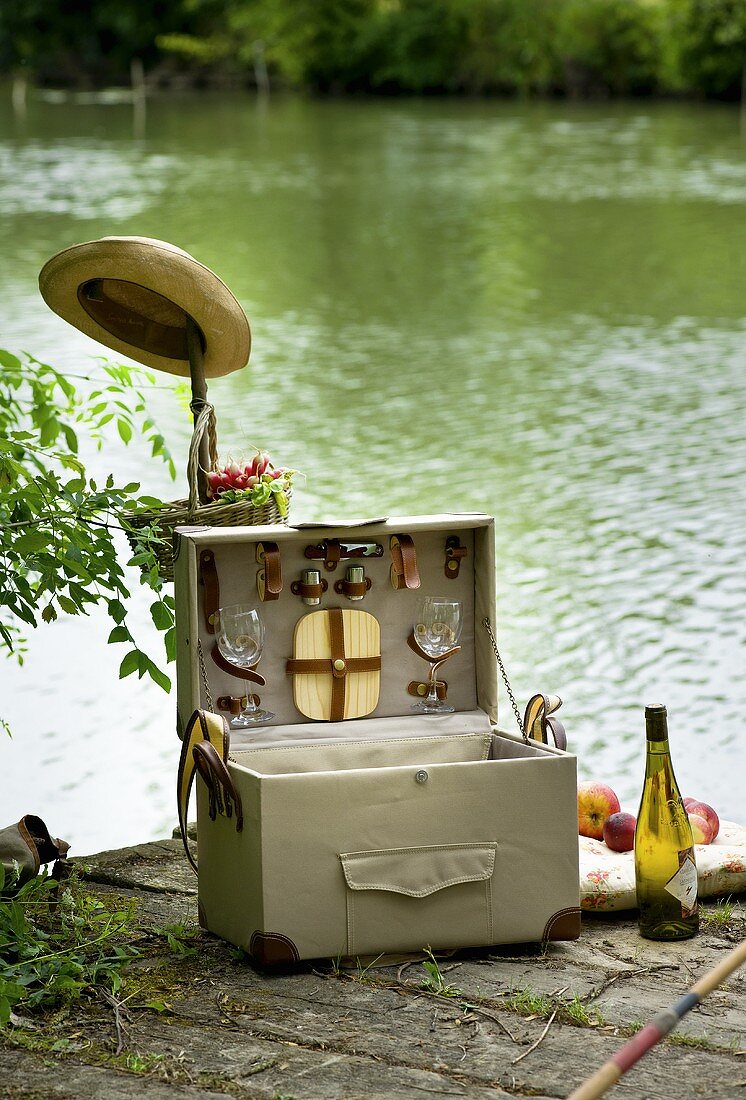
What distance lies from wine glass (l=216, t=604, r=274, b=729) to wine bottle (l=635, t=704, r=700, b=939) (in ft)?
2.44

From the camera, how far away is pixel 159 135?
30141 mm

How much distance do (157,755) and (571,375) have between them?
6596 millimetres

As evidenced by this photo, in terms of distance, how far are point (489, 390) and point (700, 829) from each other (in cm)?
757

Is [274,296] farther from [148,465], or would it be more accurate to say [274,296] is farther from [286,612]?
[286,612]

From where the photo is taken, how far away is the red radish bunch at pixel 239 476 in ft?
9.93

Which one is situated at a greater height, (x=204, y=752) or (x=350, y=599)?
(x=350, y=599)

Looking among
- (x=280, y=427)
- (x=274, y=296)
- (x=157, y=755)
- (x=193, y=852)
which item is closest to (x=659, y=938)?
(x=193, y=852)

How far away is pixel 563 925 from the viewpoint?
2721mm

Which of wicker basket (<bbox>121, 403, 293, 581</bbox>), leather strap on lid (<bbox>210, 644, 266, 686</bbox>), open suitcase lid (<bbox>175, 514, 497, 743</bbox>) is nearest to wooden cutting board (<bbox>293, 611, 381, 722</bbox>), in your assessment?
open suitcase lid (<bbox>175, 514, 497, 743</bbox>)

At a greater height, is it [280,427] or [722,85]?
[722,85]

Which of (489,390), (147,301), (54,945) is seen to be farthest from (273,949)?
(489,390)

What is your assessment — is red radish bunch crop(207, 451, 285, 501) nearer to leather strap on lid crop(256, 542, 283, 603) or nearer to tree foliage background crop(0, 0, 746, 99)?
leather strap on lid crop(256, 542, 283, 603)

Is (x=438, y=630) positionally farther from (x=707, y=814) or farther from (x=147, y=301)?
(x=147, y=301)

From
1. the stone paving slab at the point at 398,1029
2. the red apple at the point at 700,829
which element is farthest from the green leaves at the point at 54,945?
the red apple at the point at 700,829
